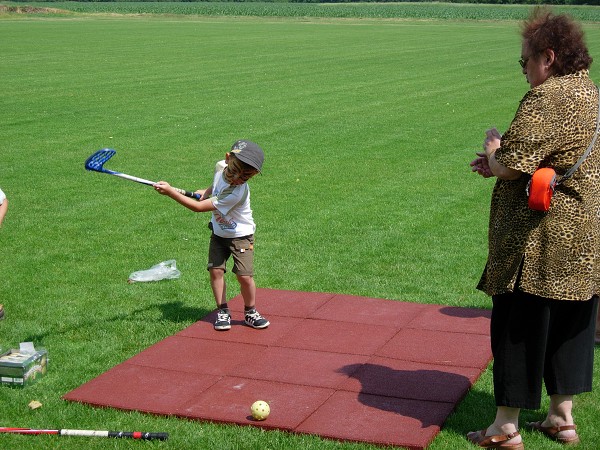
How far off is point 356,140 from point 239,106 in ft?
16.9

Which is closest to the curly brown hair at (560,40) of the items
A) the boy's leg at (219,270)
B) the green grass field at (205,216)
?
the green grass field at (205,216)

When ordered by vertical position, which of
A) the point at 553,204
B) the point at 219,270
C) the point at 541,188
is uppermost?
the point at 541,188

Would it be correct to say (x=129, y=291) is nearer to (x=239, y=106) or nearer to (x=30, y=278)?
(x=30, y=278)

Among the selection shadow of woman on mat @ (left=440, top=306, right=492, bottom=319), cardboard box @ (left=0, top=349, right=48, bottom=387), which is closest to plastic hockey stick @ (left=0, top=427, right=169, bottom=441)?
cardboard box @ (left=0, top=349, right=48, bottom=387)

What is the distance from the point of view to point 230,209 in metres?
6.92

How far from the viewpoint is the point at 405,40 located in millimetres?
44312

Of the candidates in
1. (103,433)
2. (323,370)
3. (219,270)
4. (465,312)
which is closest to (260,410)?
(103,433)

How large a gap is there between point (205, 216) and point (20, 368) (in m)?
5.14

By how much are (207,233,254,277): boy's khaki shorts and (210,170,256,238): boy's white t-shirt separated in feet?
0.17

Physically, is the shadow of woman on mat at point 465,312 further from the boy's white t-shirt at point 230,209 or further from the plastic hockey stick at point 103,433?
the plastic hockey stick at point 103,433

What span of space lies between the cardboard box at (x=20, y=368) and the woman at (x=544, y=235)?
2.91 meters

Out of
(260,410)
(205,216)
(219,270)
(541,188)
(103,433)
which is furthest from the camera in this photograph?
(205,216)

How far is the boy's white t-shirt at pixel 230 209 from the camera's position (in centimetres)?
683

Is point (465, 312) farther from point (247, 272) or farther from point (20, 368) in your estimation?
point (20, 368)
